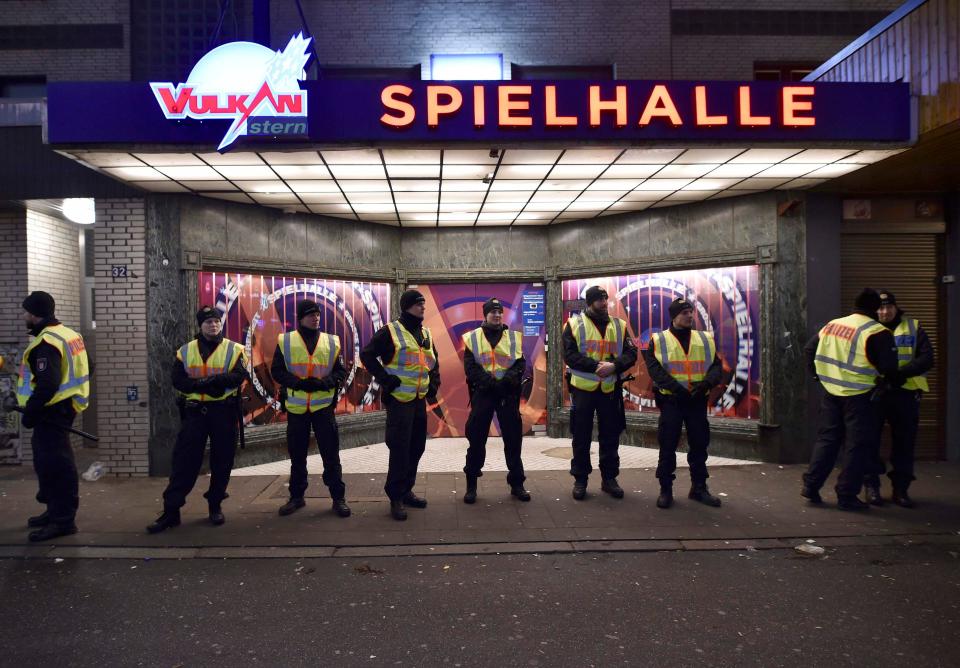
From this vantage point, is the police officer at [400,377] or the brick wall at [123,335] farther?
the brick wall at [123,335]

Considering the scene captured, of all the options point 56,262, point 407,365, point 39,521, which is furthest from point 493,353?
point 56,262

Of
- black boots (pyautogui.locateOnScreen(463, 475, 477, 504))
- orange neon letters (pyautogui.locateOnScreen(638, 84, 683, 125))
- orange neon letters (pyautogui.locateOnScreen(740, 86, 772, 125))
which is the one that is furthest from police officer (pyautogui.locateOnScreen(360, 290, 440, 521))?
orange neon letters (pyautogui.locateOnScreen(740, 86, 772, 125))

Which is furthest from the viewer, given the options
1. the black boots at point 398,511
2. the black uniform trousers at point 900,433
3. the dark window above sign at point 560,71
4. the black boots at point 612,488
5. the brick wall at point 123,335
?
the dark window above sign at point 560,71

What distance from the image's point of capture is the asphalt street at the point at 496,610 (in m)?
3.48

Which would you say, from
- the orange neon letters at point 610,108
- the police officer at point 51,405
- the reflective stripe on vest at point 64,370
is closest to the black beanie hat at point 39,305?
the police officer at point 51,405

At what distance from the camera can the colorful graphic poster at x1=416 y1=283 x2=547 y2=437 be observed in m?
10.6

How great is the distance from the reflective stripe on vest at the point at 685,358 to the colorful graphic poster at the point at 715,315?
2702 mm

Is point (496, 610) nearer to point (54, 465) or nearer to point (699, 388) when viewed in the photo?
point (699, 388)

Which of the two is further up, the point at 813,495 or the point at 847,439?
the point at 847,439

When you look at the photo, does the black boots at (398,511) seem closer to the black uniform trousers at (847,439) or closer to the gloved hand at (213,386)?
the gloved hand at (213,386)

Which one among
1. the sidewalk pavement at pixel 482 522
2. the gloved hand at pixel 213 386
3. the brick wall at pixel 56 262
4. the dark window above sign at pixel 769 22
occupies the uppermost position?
the dark window above sign at pixel 769 22

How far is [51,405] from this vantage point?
5.55 m

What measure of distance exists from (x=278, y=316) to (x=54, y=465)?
3842mm

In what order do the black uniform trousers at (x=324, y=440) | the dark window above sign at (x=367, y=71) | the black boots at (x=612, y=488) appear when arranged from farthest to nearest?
the dark window above sign at (x=367, y=71), the black boots at (x=612, y=488), the black uniform trousers at (x=324, y=440)
